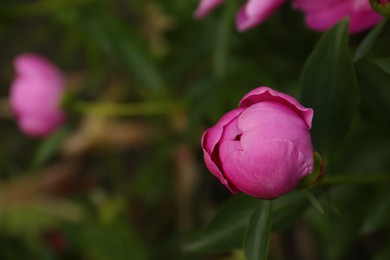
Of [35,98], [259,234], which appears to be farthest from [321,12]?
[35,98]

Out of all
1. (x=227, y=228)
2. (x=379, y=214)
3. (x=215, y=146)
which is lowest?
(x=379, y=214)

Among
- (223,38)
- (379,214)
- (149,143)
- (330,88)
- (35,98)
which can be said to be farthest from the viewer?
(149,143)

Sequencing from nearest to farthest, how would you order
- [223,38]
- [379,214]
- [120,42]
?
1. [379,214]
2. [223,38]
3. [120,42]

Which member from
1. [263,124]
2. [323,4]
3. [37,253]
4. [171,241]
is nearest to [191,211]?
[171,241]

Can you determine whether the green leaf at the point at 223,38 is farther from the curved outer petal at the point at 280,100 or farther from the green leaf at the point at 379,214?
the curved outer petal at the point at 280,100

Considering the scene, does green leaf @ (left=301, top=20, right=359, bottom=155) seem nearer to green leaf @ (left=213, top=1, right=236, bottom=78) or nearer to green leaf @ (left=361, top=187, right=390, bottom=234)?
green leaf @ (left=361, top=187, right=390, bottom=234)

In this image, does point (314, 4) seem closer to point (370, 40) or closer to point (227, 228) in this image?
point (370, 40)

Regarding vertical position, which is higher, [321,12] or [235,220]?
[321,12]
